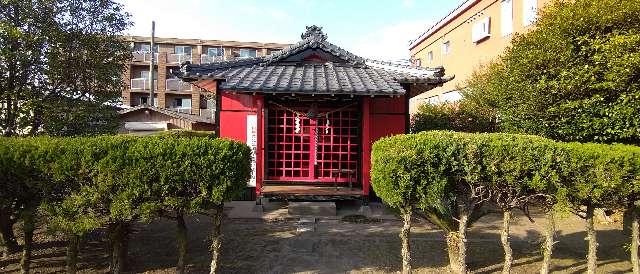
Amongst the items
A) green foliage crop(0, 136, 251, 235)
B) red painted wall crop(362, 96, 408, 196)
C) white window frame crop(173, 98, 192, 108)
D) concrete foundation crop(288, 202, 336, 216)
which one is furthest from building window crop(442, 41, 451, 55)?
green foliage crop(0, 136, 251, 235)

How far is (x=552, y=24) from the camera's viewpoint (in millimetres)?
9484

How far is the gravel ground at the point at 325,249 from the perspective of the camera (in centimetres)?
613

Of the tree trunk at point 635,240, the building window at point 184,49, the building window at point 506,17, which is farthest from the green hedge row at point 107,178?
the building window at point 184,49

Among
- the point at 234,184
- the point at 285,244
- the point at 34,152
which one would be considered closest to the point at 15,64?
the point at 34,152

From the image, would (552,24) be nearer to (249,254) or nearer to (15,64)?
(249,254)

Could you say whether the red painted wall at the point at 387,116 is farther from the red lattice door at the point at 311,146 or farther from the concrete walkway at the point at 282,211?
the concrete walkway at the point at 282,211

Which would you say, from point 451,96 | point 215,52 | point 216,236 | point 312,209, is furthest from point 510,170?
point 215,52

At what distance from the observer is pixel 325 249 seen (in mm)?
6969

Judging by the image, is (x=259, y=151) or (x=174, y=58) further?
(x=174, y=58)

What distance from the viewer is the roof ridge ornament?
38.0ft

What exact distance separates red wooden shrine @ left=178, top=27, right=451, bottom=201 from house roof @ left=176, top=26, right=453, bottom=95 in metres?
0.03

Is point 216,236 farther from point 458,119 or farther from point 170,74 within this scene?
point 170,74

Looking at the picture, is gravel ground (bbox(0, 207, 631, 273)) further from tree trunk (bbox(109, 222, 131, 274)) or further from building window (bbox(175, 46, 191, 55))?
building window (bbox(175, 46, 191, 55))

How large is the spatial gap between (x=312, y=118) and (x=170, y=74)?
Result: 28.9 m
